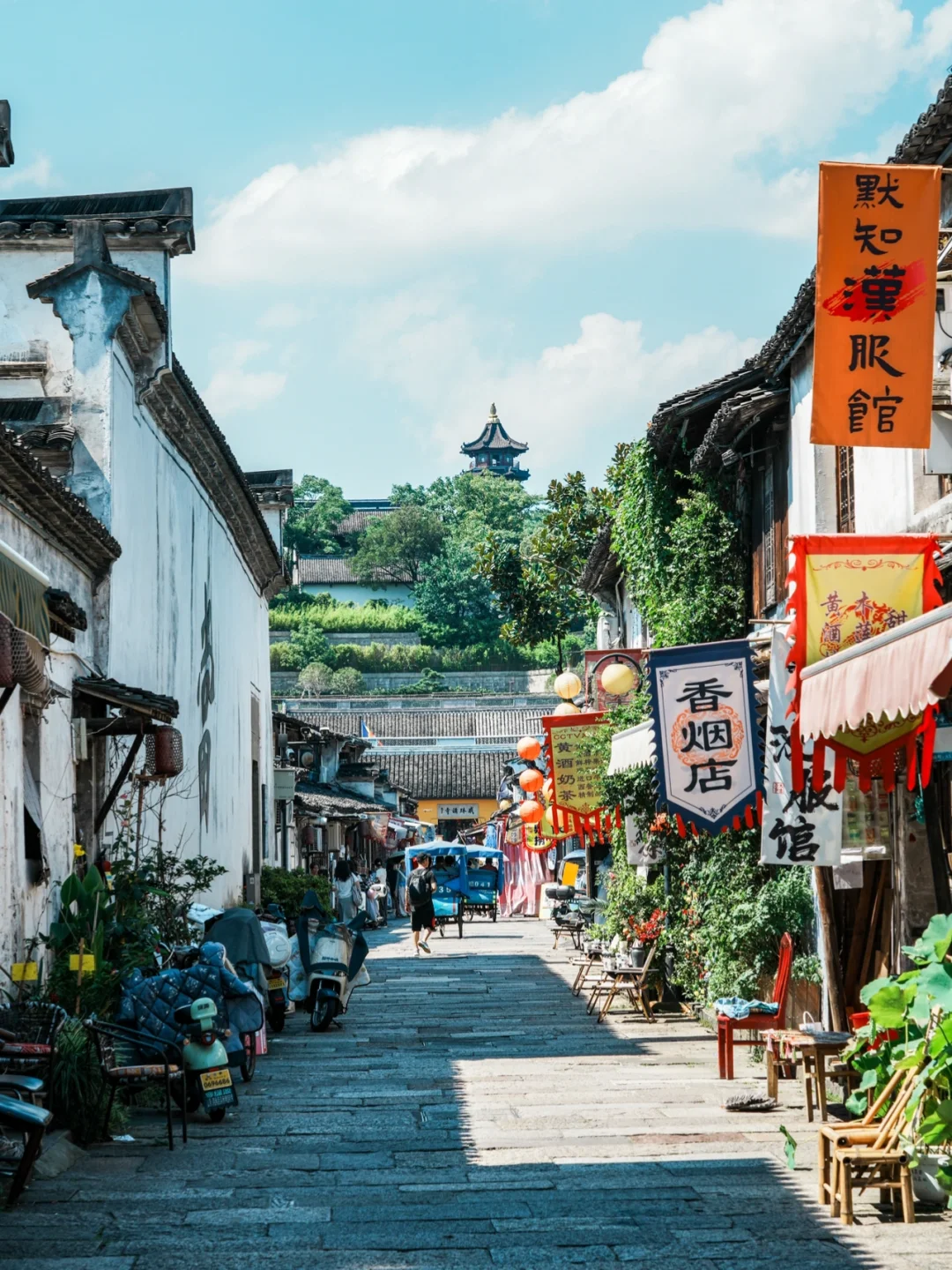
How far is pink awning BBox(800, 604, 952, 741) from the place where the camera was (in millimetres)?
6398

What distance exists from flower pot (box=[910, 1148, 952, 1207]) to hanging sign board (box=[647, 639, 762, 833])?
4.08 m

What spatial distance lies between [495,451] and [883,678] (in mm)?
106701

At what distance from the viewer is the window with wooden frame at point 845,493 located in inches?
497

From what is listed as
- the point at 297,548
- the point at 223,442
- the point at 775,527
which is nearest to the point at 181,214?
the point at 223,442

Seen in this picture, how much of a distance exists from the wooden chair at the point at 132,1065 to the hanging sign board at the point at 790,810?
4.45 meters

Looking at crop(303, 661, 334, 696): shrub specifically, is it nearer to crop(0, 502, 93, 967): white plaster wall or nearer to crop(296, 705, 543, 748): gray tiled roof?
crop(296, 705, 543, 748): gray tiled roof

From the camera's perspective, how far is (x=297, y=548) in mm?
91188

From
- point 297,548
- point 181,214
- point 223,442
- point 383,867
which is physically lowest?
point 383,867

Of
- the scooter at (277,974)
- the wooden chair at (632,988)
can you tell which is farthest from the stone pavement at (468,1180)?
the wooden chair at (632,988)

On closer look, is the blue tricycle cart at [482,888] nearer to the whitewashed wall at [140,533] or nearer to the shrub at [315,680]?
the whitewashed wall at [140,533]

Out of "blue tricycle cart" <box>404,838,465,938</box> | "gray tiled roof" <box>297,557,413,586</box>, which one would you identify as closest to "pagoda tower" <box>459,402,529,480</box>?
"gray tiled roof" <box>297,557,413,586</box>

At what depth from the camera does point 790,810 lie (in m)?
11.0

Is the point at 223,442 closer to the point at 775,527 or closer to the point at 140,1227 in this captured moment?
the point at 775,527

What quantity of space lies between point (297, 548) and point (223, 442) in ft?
236
